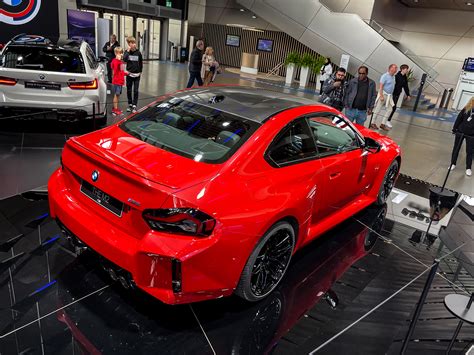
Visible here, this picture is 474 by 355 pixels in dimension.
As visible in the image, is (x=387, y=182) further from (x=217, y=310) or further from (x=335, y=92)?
(x=335, y=92)

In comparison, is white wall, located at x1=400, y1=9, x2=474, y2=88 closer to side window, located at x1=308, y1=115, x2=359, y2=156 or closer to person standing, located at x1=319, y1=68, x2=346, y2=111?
person standing, located at x1=319, y1=68, x2=346, y2=111

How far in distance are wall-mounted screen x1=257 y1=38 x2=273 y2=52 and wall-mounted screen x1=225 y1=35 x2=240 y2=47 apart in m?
1.57

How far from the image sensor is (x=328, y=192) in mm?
3461

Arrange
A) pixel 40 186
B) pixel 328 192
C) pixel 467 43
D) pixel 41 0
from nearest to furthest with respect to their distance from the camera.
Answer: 1. pixel 328 192
2. pixel 40 186
3. pixel 41 0
4. pixel 467 43

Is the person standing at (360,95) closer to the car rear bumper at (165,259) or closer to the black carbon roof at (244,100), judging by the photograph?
the black carbon roof at (244,100)

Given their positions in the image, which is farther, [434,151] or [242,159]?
[434,151]

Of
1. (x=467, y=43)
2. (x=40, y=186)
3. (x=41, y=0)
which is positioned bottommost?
(x=40, y=186)

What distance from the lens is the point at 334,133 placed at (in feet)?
13.5

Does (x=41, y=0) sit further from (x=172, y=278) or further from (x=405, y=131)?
(x=172, y=278)

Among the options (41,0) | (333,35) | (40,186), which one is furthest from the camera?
(333,35)

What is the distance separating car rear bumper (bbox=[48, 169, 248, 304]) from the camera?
2252mm

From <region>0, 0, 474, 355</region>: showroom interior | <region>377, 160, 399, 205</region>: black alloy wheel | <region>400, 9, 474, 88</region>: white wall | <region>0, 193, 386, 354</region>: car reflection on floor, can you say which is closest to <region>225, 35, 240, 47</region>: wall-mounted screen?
<region>400, 9, 474, 88</region>: white wall

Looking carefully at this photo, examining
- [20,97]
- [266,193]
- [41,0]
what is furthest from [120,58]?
[266,193]

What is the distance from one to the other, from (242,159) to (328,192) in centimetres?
115
